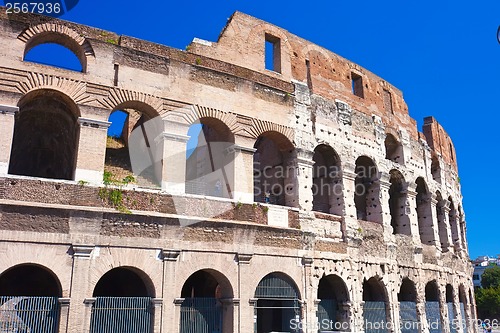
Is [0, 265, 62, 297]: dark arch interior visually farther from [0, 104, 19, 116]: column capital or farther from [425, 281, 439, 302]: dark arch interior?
[425, 281, 439, 302]: dark arch interior

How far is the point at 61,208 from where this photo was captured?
10070 millimetres

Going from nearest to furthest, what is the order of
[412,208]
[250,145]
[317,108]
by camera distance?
[250,145] → [317,108] → [412,208]

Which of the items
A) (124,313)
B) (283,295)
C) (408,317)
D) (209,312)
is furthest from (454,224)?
(124,313)

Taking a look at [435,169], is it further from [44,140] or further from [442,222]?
[44,140]

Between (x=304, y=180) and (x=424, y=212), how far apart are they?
7239 mm

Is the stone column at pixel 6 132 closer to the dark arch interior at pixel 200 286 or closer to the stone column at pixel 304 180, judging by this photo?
the dark arch interior at pixel 200 286

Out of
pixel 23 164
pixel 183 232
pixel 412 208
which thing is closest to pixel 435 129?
pixel 412 208

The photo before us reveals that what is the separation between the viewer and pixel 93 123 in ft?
36.1

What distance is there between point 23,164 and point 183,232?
7.05 meters

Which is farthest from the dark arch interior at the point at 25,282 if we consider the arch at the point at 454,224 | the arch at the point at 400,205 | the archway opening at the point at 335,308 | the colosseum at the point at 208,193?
the arch at the point at 454,224

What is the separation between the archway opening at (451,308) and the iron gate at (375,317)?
4.33m

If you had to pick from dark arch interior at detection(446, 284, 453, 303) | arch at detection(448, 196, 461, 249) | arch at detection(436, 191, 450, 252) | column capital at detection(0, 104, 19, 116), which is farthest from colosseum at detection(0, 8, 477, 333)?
arch at detection(448, 196, 461, 249)

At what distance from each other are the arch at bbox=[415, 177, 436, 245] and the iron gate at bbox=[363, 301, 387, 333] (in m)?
4.34

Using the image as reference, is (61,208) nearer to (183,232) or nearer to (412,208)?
(183,232)
